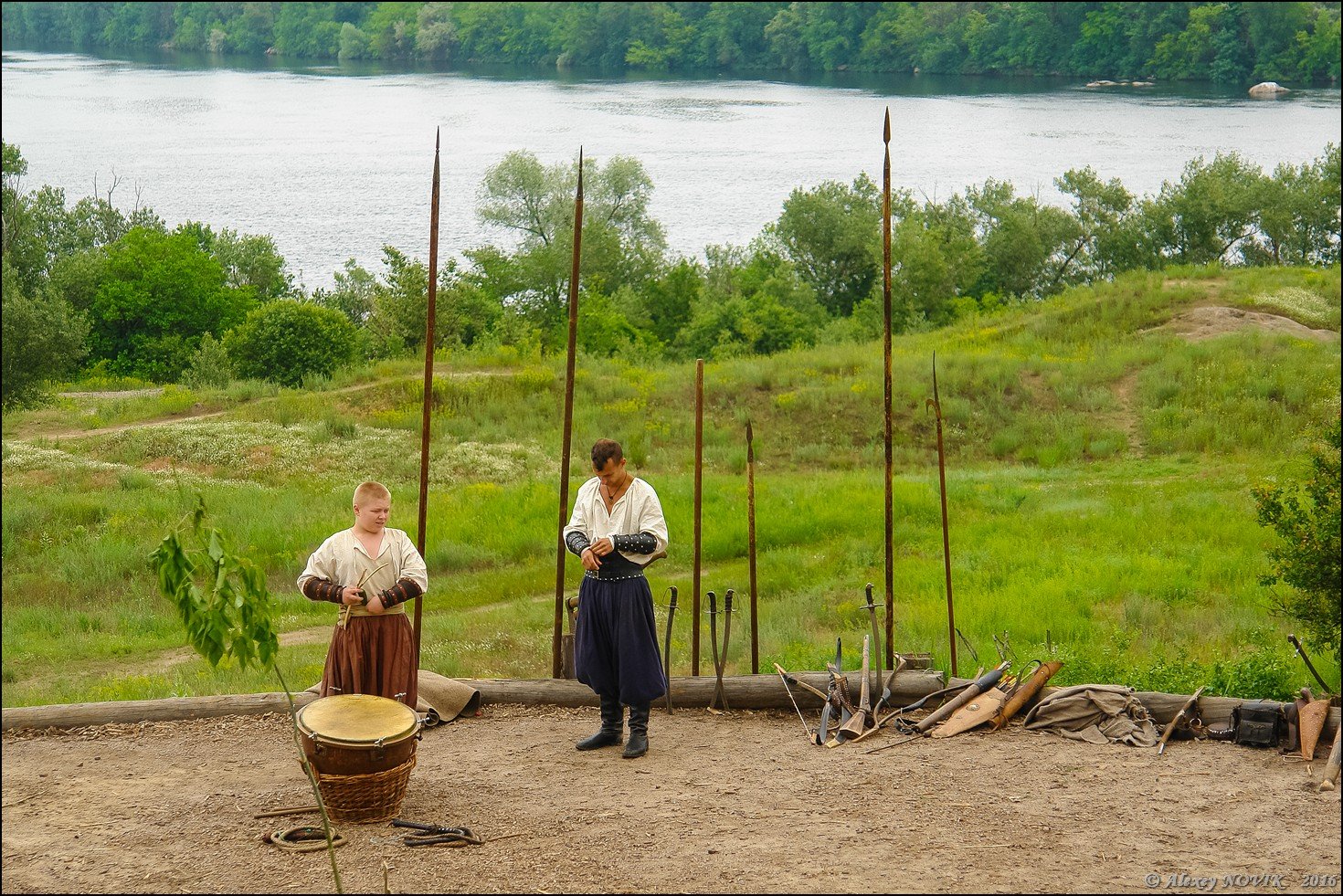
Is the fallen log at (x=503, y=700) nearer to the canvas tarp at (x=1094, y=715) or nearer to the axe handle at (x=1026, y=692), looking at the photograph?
the axe handle at (x=1026, y=692)

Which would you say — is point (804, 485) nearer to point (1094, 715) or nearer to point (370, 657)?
point (1094, 715)

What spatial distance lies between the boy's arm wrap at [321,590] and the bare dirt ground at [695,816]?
0.88 metres

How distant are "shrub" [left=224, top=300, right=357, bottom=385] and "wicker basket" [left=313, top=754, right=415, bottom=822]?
23524 millimetres

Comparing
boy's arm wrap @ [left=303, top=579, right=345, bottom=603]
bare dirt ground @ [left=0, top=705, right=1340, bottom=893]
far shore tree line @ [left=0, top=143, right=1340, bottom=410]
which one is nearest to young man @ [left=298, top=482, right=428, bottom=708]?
boy's arm wrap @ [left=303, top=579, right=345, bottom=603]

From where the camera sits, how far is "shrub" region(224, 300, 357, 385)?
28.3m

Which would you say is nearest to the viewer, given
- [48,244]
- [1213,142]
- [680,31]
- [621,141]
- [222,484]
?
[222,484]

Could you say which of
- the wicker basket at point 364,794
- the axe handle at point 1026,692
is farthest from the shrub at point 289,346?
the wicker basket at point 364,794

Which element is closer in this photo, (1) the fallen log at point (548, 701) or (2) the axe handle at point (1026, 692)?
(2) the axe handle at point (1026, 692)

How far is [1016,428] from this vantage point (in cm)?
2045

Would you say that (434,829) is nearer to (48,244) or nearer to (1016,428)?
(1016,428)

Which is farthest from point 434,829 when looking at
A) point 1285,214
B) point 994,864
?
point 1285,214

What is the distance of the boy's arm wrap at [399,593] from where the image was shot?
19.7 ft

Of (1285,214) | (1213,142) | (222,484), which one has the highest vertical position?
(1213,142)

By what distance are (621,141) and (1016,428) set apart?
121 feet
